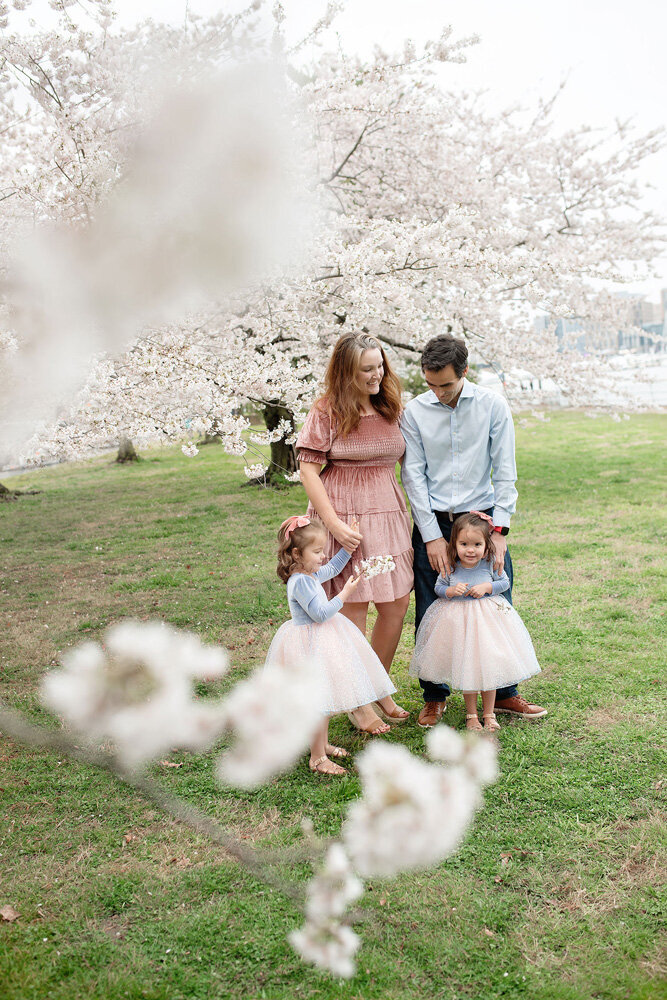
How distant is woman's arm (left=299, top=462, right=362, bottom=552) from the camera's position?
3.38 m

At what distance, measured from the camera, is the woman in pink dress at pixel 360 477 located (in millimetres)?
3428

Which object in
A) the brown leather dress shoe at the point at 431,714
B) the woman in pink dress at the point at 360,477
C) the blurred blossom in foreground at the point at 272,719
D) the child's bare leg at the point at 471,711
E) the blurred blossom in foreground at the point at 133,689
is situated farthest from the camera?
the brown leather dress shoe at the point at 431,714

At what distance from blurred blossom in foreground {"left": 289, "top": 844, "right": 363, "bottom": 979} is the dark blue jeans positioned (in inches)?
56.3

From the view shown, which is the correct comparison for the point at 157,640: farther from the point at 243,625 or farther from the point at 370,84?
the point at 370,84

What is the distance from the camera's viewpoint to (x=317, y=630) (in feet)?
10.5

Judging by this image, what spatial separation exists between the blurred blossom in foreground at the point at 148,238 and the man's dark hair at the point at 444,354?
5.62 ft

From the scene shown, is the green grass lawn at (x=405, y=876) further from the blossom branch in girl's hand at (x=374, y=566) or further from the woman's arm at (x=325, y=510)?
the woman's arm at (x=325, y=510)

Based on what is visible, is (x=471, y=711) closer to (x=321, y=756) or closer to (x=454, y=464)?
(x=321, y=756)

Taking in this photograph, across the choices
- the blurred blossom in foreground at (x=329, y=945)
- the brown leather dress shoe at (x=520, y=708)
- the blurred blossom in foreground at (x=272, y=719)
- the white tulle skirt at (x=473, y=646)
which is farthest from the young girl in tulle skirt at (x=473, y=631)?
the blurred blossom in foreground at (x=272, y=719)

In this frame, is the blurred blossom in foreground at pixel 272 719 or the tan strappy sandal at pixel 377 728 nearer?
the blurred blossom in foreground at pixel 272 719

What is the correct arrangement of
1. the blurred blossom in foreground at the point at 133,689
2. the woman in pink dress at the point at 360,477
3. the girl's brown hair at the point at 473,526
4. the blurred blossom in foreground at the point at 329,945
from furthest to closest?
the girl's brown hair at the point at 473,526 → the woman in pink dress at the point at 360,477 → the blurred blossom in foreground at the point at 329,945 → the blurred blossom in foreground at the point at 133,689

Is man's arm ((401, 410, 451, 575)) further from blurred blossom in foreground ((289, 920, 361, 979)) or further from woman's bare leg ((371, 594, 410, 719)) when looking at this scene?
blurred blossom in foreground ((289, 920, 361, 979))

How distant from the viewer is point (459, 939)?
2.34m

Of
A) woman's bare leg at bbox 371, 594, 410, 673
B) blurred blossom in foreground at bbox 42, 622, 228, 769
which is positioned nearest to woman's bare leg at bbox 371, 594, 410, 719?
woman's bare leg at bbox 371, 594, 410, 673
